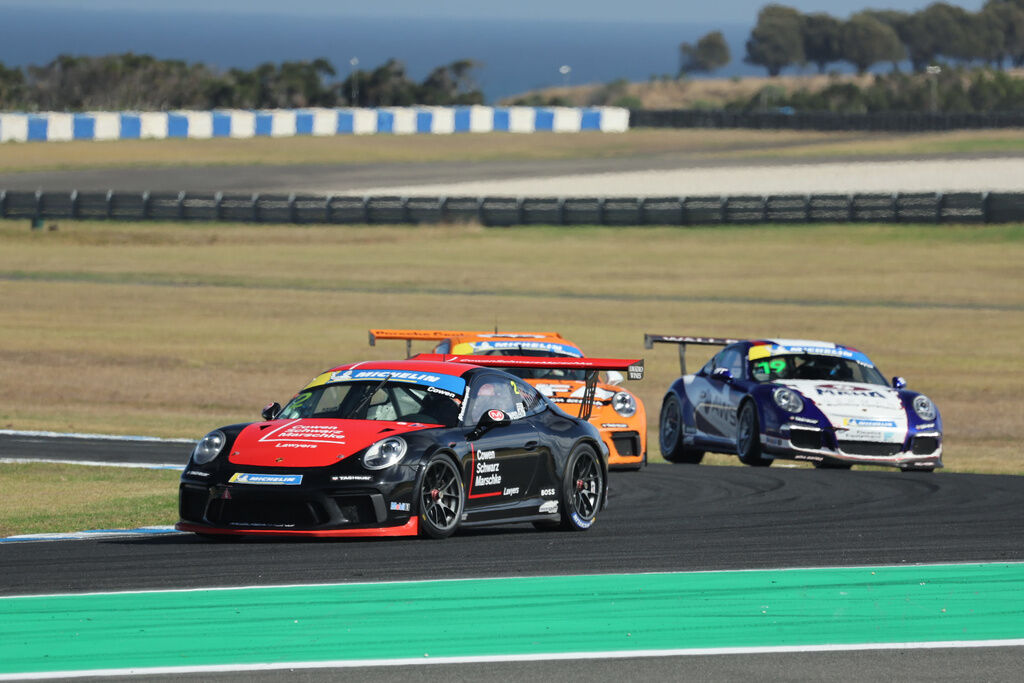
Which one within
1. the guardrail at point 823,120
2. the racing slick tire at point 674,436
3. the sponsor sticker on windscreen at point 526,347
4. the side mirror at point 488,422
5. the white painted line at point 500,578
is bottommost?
the guardrail at point 823,120

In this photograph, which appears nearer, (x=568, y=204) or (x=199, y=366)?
(x=199, y=366)

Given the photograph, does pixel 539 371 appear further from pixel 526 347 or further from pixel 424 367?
pixel 424 367

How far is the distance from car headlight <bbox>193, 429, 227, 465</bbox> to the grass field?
62349mm

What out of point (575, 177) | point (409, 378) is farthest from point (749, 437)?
point (575, 177)

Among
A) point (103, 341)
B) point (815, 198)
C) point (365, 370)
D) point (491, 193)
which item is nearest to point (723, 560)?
point (365, 370)

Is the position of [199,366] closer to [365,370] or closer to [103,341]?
[103,341]

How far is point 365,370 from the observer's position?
1212 cm

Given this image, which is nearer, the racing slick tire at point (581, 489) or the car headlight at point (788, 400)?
the racing slick tire at point (581, 489)

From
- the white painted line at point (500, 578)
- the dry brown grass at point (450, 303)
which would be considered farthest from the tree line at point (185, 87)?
the white painted line at point (500, 578)

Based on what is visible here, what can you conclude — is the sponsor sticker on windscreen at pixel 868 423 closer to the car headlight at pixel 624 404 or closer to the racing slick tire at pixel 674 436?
the car headlight at pixel 624 404

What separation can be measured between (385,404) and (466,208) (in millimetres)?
42469

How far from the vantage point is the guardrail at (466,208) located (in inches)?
2068

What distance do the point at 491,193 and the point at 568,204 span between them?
11611 millimetres

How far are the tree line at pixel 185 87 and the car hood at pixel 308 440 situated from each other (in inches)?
3918
